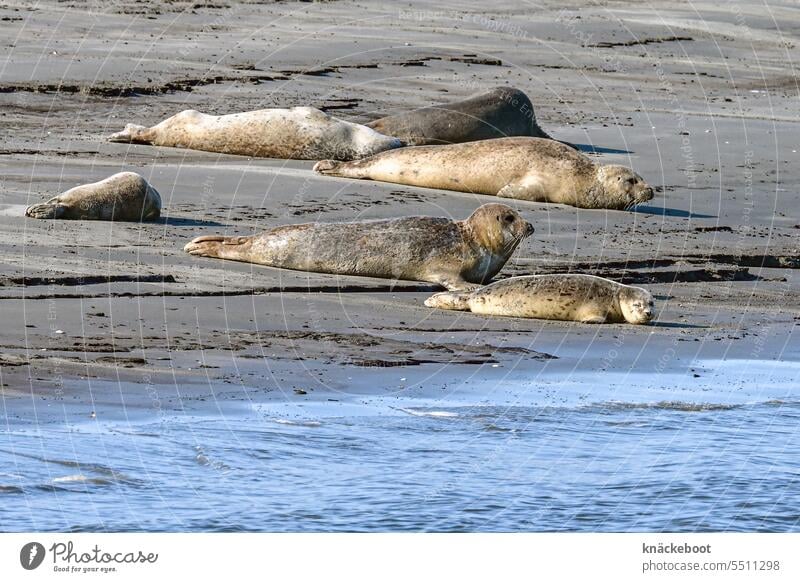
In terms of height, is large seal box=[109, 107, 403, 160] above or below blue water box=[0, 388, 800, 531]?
below

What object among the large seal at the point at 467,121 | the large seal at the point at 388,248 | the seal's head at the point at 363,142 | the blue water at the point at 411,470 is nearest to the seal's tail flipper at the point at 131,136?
the seal's head at the point at 363,142

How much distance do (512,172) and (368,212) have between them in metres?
1.87

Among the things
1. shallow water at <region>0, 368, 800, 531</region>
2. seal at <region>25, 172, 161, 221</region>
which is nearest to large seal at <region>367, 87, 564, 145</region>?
seal at <region>25, 172, 161, 221</region>

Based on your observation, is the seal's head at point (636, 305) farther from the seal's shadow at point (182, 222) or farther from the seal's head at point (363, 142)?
the seal's head at point (363, 142)

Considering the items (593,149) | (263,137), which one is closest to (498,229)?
(263,137)

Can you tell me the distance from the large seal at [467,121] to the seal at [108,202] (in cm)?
420

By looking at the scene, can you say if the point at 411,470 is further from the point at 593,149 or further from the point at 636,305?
the point at 593,149

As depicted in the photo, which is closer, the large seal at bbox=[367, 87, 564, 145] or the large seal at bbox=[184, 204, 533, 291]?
the large seal at bbox=[184, 204, 533, 291]

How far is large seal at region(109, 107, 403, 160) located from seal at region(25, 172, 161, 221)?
3221 millimetres

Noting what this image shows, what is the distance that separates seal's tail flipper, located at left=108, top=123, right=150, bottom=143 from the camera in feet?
49.2

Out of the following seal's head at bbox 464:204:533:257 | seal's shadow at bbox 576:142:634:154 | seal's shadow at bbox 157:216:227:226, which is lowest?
seal's shadow at bbox 576:142:634:154

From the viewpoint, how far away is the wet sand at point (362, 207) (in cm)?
872

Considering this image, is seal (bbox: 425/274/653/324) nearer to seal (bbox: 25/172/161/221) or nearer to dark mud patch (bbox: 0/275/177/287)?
dark mud patch (bbox: 0/275/177/287)
